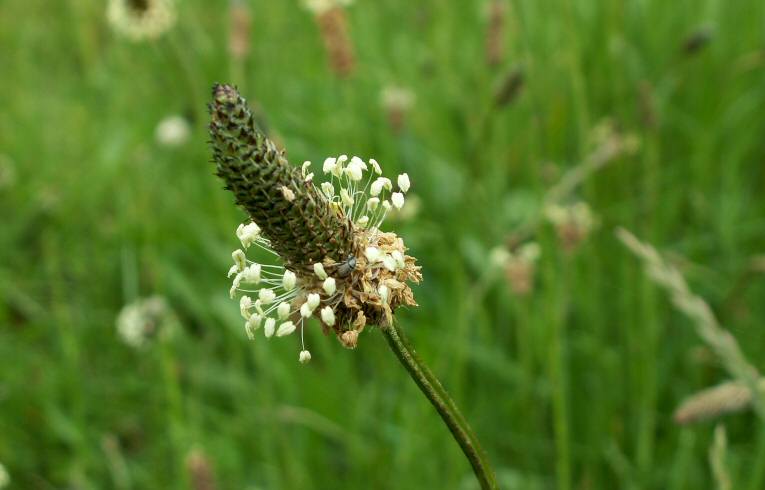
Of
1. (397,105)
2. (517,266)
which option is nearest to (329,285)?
(517,266)

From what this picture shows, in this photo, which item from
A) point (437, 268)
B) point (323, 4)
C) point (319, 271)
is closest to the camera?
point (319, 271)

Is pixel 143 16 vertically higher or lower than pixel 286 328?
higher

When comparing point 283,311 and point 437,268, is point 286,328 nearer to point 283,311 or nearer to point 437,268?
point 283,311

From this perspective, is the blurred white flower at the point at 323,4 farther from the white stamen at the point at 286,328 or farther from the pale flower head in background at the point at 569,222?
the white stamen at the point at 286,328

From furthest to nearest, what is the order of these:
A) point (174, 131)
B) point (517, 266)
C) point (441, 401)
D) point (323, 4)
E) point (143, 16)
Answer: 1. point (174, 131)
2. point (143, 16)
3. point (323, 4)
4. point (517, 266)
5. point (441, 401)

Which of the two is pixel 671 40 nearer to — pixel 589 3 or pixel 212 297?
pixel 589 3

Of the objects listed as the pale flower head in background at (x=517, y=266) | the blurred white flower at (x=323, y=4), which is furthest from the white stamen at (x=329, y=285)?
the blurred white flower at (x=323, y=4)
